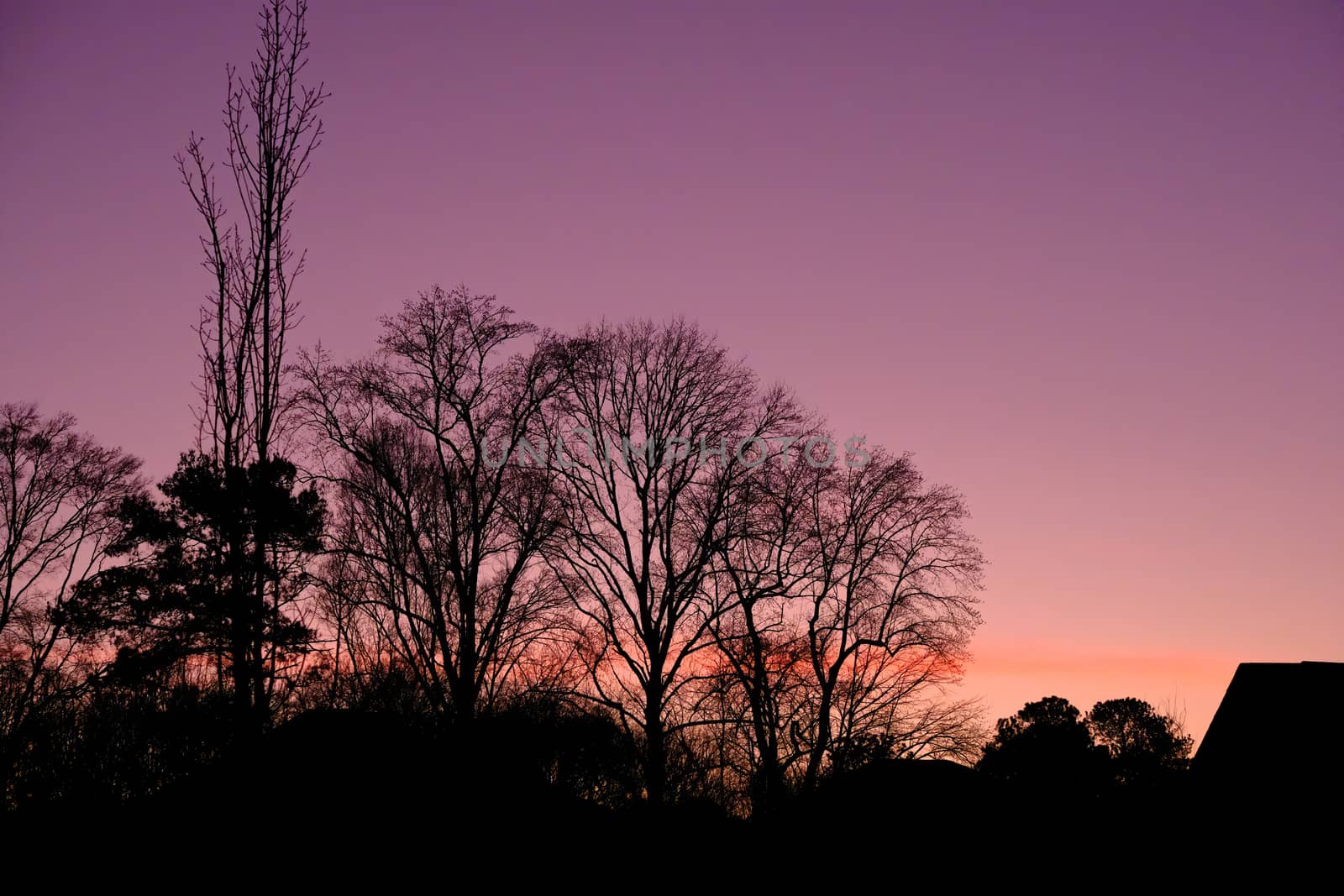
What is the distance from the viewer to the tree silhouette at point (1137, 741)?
4784 cm

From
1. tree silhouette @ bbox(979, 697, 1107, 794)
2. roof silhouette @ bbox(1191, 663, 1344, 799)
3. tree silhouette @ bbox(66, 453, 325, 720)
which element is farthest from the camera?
tree silhouette @ bbox(979, 697, 1107, 794)

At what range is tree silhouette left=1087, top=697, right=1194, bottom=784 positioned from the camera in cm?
4784

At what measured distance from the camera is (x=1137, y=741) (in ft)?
164

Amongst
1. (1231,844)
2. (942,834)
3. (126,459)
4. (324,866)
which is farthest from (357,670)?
(1231,844)

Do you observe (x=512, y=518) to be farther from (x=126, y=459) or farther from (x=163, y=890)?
(x=126, y=459)

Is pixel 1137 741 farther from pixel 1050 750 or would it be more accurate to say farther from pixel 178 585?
pixel 178 585

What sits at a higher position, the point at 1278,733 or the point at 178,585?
the point at 178,585

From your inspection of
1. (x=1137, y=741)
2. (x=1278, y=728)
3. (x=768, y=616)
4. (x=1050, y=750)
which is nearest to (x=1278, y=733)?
(x=1278, y=728)

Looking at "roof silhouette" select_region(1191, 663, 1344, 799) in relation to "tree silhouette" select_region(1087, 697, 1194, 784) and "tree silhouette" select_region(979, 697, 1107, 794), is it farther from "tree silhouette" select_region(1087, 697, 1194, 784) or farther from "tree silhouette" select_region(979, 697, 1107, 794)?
"tree silhouette" select_region(1087, 697, 1194, 784)

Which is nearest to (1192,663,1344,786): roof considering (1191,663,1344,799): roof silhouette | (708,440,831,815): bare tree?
(1191,663,1344,799): roof silhouette

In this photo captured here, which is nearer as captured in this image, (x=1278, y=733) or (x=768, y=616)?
(x=1278, y=733)

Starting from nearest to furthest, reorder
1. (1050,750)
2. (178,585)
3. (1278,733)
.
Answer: (1278,733), (178,585), (1050,750)

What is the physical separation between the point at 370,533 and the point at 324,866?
15164 mm

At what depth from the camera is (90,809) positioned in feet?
75.7
